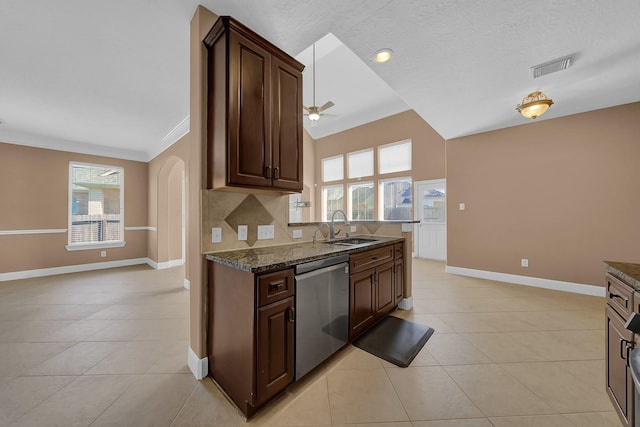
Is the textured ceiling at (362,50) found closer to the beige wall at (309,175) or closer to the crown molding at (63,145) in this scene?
the crown molding at (63,145)

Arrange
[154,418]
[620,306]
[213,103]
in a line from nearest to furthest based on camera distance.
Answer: [620,306], [154,418], [213,103]

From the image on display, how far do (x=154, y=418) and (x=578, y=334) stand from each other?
11.9 feet

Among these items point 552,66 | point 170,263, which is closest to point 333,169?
point 170,263

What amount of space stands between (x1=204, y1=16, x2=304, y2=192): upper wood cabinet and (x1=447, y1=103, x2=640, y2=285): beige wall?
389cm

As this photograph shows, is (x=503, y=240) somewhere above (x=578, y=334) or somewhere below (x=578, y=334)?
above

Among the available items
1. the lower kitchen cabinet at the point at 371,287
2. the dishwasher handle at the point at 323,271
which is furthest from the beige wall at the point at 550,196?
the dishwasher handle at the point at 323,271

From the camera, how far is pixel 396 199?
6.55m

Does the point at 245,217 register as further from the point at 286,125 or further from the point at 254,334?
the point at 254,334

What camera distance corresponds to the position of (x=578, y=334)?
229 centimetres

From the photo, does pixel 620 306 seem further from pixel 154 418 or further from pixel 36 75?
pixel 36 75

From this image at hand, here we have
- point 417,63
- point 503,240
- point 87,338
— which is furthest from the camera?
point 503,240

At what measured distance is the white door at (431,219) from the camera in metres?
5.70

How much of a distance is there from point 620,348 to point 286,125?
241 cm

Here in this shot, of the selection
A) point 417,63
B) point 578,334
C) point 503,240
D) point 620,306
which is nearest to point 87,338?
point 620,306
